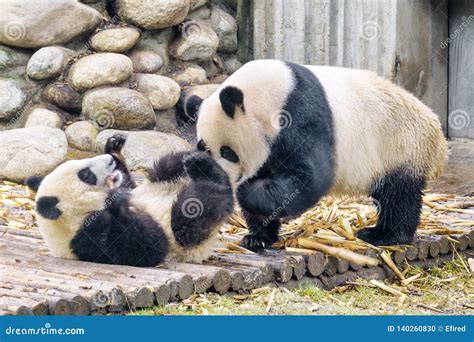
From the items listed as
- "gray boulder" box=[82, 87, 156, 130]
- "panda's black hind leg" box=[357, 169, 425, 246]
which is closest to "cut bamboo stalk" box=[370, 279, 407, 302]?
"panda's black hind leg" box=[357, 169, 425, 246]

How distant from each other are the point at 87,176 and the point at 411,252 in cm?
225

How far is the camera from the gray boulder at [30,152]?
305 inches

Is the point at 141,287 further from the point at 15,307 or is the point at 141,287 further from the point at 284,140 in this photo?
the point at 284,140

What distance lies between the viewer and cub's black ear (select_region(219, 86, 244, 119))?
491 cm

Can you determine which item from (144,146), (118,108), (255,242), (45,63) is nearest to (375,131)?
(255,242)

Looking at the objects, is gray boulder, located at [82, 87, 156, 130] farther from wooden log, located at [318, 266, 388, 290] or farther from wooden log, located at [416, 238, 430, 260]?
wooden log, located at [318, 266, 388, 290]

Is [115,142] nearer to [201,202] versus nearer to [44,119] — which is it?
[201,202]

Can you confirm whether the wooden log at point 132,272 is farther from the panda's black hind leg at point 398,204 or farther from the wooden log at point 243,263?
the panda's black hind leg at point 398,204

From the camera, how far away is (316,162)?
5090mm

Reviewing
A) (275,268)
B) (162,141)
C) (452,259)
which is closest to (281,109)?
(275,268)

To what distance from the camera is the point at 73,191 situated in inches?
186

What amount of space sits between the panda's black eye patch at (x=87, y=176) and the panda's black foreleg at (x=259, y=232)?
1.07 m

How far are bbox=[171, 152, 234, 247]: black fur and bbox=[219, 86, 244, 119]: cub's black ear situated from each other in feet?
1.00

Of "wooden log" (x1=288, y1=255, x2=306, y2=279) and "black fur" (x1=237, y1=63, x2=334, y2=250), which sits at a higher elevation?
"black fur" (x1=237, y1=63, x2=334, y2=250)
